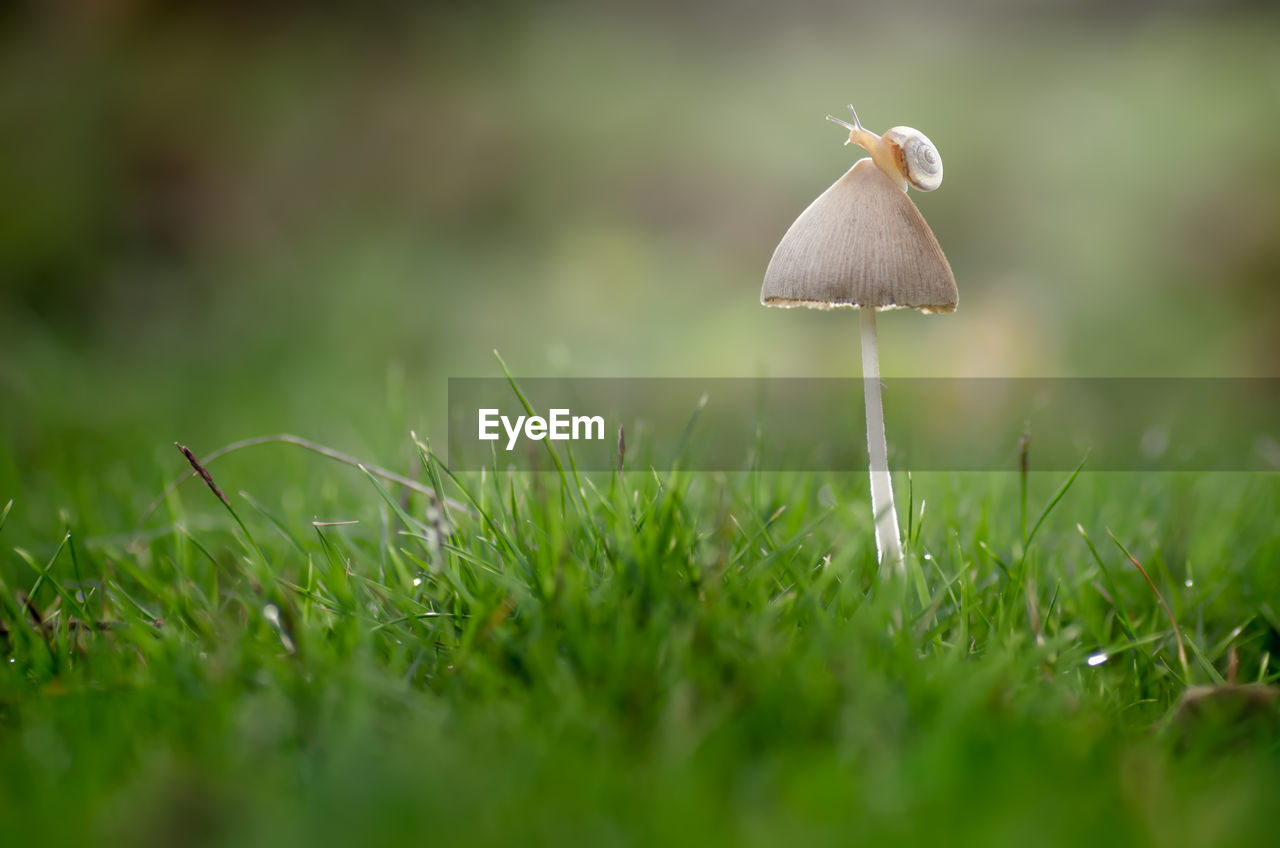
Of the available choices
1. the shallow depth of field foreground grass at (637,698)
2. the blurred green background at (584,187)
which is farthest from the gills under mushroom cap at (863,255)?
the blurred green background at (584,187)

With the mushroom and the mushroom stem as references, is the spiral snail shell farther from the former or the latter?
the mushroom stem

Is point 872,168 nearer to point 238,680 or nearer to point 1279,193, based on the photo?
point 238,680

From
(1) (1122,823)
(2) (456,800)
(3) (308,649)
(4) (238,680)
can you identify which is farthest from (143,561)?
(1) (1122,823)

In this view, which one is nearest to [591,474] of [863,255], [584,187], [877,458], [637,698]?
[877,458]

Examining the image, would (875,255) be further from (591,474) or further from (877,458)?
(591,474)

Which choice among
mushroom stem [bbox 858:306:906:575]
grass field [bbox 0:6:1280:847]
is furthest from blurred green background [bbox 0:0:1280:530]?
mushroom stem [bbox 858:306:906:575]

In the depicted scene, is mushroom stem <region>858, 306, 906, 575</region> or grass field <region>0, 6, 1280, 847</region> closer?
grass field <region>0, 6, 1280, 847</region>

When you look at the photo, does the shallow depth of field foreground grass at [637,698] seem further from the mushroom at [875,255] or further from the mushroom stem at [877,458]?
Result: the mushroom at [875,255]
